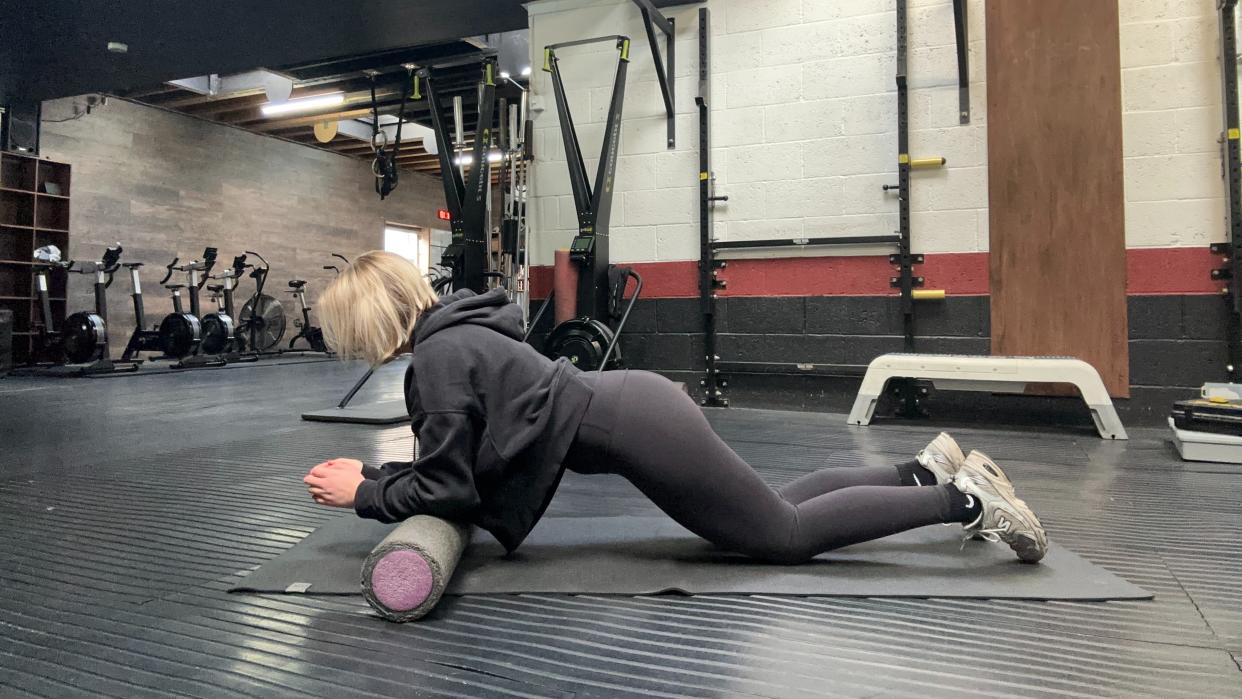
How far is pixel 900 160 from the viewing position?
4387mm

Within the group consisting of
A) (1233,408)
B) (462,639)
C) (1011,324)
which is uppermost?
(1011,324)

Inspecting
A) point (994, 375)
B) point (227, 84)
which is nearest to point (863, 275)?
point (994, 375)

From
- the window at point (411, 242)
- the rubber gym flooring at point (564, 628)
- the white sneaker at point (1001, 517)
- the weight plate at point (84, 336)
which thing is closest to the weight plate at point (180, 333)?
the weight plate at point (84, 336)

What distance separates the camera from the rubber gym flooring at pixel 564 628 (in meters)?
1.17

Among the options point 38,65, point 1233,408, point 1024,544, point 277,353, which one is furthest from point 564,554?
point 277,353

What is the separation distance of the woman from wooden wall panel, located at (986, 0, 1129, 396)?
300 cm

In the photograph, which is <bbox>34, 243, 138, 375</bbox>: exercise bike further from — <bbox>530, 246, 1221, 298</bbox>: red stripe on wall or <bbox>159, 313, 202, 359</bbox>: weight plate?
<bbox>530, 246, 1221, 298</bbox>: red stripe on wall

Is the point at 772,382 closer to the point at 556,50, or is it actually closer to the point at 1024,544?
the point at 556,50

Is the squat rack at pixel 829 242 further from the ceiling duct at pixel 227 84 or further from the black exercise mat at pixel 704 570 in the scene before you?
the ceiling duct at pixel 227 84

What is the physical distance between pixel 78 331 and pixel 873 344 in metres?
7.64

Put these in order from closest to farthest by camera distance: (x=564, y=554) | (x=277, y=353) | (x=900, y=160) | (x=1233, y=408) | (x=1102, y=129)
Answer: (x=564, y=554) → (x=1233, y=408) → (x=1102, y=129) → (x=900, y=160) → (x=277, y=353)

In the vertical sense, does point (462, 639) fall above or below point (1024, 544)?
below

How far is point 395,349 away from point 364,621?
54cm

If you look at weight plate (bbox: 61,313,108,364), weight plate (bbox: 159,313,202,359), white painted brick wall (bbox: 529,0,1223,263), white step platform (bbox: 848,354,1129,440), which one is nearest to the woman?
white step platform (bbox: 848,354,1129,440)
